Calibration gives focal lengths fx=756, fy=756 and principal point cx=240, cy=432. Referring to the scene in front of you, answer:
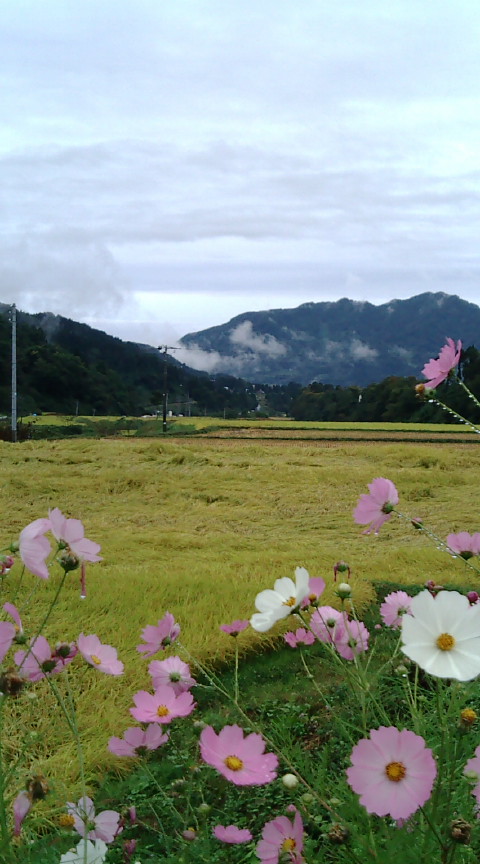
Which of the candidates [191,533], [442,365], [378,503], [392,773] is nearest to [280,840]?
[392,773]

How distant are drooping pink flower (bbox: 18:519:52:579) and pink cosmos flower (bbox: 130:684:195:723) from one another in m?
0.23

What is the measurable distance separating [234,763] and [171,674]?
271 millimetres

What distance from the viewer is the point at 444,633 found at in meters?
0.76

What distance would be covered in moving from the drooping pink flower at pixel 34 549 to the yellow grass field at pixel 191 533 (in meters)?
0.26

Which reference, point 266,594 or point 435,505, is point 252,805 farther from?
point 435,505

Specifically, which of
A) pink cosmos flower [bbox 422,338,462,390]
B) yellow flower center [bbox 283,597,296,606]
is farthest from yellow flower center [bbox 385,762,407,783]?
pink cosmos flower [bbox 422,338,462,390]

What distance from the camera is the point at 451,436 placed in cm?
1430

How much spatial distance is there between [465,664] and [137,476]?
283 inches

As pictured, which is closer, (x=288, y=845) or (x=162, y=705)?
(x=288, y=845)

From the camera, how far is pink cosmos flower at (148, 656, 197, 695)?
1099 mm

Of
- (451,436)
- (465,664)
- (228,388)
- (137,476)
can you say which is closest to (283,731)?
(465,664)

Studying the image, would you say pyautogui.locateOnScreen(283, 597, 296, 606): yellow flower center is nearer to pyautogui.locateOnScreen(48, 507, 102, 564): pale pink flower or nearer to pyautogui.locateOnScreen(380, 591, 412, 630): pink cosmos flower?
pyautogui.locateOnScreen(48, 507, 102, 564): pale pink flower

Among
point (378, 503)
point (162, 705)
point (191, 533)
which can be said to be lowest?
point (191, 533)

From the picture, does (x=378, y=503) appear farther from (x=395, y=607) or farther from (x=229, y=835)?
(x=229, y=835)
